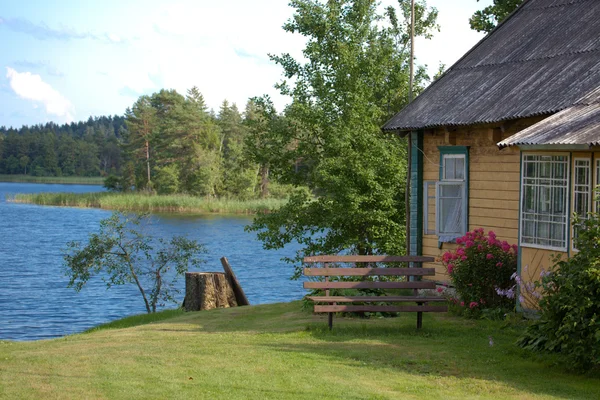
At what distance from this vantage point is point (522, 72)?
13.7 metres

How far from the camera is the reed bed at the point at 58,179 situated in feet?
436

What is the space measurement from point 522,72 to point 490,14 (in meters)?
10.2

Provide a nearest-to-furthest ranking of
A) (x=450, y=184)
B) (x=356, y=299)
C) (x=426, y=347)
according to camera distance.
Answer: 1. (x=426, y=347)
2. (x=356, y=299)
3. (x=450, y=184)

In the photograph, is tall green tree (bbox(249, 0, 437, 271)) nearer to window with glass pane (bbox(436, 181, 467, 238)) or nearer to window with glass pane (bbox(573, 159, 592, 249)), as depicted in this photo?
window with glass pane (bbox(436, 181, 467, 238))

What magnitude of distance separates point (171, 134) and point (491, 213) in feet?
201

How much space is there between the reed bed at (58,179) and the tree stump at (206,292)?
118057 millimetres

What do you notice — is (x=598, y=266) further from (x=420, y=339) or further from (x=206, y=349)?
(x=206, y=349)

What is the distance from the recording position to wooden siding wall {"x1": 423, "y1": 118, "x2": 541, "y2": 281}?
41.2 ft

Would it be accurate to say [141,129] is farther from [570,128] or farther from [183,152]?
[570,128]

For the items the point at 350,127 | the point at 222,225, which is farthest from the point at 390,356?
the point at 222,225

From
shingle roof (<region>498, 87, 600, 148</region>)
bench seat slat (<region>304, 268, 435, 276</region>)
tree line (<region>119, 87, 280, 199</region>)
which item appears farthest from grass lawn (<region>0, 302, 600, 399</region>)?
tree line (<region>119, 87, 280, 199</region>)

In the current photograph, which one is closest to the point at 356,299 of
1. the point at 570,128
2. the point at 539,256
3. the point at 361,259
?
the point at 361,259

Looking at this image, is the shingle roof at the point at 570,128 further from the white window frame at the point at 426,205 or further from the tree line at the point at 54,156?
the tree line at the point at 54,156

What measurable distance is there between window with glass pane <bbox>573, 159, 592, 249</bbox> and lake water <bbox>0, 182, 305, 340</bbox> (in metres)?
13.9
